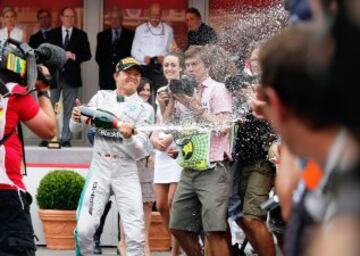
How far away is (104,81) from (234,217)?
6.28 metres

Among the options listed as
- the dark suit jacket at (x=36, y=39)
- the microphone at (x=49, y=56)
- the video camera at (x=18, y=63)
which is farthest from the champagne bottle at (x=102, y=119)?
the dark suit jacket at (x=36, y=39)

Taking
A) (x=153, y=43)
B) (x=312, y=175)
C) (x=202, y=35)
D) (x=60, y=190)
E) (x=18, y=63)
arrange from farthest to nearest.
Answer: (x=153, y=43)
(x=202, y=35)
(x=60, y=190)
(x=18, y=63)
(x=312, y=175)

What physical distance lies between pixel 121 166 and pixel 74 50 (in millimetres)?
5771

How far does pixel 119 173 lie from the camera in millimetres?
9258

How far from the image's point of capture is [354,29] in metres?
2.14

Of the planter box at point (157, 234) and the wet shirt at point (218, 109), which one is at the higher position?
the wet shirt at point (218, 109)

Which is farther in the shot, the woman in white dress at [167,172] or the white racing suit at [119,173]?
the woman in white dress at [167,172]

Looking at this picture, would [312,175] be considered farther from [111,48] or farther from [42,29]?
[42,29]

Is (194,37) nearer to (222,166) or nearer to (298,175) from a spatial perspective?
(222,166)

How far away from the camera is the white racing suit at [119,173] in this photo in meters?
9.00

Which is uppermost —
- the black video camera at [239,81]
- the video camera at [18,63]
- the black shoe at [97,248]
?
the video camera at [18,63]

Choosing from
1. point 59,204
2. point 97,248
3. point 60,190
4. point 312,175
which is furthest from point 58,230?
point 312,175

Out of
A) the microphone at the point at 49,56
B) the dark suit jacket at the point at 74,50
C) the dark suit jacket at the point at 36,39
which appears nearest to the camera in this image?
the microphone at the point at 49,56

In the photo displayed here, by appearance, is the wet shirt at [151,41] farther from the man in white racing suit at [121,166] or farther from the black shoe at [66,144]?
the man in white racing suit at [121,166]
